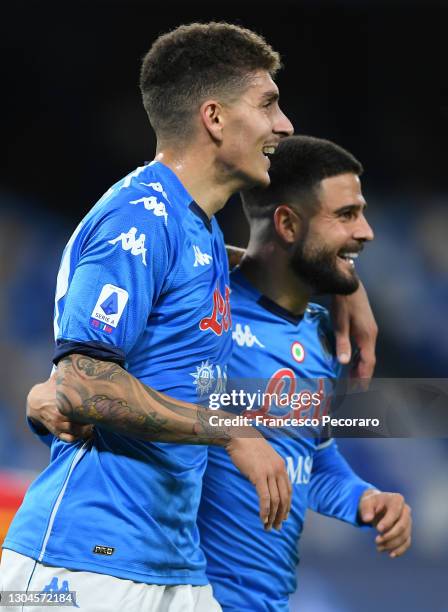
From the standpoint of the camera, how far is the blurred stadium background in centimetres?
630

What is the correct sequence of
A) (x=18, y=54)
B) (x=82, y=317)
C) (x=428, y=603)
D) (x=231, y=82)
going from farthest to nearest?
(x=18, y=54) → (x=428, y=603) → (x=231, y=82) → (x=82, y=317)

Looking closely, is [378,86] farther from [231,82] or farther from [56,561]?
[56,561]

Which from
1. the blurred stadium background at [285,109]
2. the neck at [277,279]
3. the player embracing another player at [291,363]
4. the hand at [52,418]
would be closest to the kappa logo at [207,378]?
the hand at [52,418]

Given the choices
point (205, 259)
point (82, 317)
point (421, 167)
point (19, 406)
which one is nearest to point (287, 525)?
point (205, 259)

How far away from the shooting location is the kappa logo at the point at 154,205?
6.23ft

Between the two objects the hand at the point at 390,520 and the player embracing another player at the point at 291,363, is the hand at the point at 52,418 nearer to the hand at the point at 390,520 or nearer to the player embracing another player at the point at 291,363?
the player embracing another player at the point at 291,363

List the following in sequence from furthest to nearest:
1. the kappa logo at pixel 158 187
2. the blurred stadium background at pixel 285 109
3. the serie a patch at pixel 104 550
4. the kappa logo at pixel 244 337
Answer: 1. the blurred stadium background at pixel 285 109
2. the kappa logo at pixel 244 337
3. the kappa logo at pixel 158 187
4. the serie a patch at pixel 104 550

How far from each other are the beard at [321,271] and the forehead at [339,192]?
15cm

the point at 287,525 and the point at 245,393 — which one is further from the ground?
the point at 245,393

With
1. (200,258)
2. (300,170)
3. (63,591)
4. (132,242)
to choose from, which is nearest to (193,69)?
(200,258)

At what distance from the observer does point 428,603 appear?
4801 mm

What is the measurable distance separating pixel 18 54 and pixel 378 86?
267cm

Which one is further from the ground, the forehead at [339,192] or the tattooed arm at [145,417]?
the forehead at [339,192]

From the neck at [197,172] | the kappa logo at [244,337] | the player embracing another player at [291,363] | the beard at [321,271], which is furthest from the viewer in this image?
the beard at [321,271]
